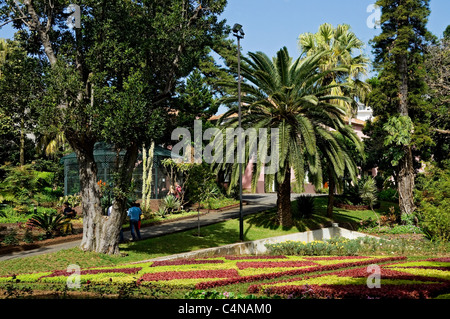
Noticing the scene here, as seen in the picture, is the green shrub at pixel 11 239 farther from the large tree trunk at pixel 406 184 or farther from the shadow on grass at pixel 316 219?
the large tree trunk at pixel 406 184

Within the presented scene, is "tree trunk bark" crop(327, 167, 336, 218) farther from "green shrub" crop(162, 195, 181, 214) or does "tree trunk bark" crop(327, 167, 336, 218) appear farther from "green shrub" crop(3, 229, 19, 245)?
"green shrub" crop(3, 229, 19, 245)

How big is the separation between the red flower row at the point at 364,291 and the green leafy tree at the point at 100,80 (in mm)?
7740

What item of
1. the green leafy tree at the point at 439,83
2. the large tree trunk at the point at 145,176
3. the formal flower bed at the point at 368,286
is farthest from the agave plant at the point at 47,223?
the green leafy tree at the point at 439,83

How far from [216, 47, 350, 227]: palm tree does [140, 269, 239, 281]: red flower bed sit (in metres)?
8.53

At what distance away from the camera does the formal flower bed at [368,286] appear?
7.92 meters

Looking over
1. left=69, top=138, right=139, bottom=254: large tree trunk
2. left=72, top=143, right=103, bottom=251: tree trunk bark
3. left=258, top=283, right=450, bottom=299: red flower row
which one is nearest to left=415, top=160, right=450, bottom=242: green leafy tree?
left=258, top=283, right=450, bottom=299: red flower row

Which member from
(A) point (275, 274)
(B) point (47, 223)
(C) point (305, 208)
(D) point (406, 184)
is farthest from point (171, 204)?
(A) point (275, 274)

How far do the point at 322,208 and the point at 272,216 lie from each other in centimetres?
448

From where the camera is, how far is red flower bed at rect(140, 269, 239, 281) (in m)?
9.98

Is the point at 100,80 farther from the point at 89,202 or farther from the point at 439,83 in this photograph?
the point at 439,83

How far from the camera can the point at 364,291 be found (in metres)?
8.01

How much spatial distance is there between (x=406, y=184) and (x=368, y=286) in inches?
631

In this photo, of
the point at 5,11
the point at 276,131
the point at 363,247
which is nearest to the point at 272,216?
the point at 276,131

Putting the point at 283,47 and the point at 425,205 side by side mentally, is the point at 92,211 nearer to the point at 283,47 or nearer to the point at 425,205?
the point at 283,47
